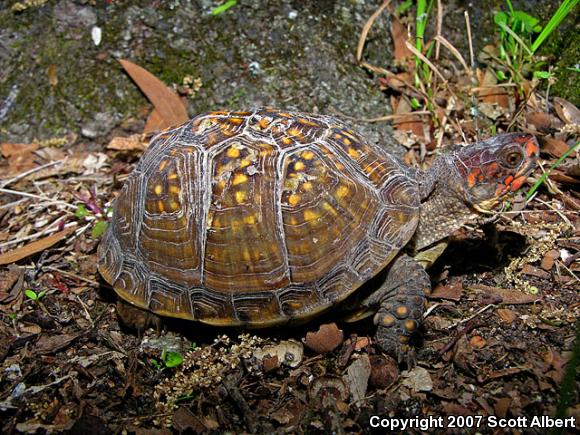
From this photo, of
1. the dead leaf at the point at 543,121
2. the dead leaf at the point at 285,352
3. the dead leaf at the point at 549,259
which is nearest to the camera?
the dead leaf at the point at 285,352

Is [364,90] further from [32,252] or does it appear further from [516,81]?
[32,252]

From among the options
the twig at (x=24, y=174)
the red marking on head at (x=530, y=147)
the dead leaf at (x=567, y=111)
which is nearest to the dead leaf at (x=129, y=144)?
the twig at (x=24, y=174)

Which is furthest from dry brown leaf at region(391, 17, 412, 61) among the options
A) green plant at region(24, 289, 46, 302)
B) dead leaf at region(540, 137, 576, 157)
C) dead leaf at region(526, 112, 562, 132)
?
green plant at region(24, 289, 46, 302)

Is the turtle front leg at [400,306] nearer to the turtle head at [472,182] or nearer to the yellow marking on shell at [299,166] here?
the turtle head at [472,182]

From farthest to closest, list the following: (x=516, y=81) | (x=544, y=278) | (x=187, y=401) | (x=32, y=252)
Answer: (x=516, y=81), (x=32, y=252), (x=544, y=278), (x=187, y=401)

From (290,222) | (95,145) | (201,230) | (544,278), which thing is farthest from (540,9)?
(95,145)

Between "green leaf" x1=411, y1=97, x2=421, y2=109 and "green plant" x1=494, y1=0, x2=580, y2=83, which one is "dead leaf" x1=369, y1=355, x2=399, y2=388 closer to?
"green leaf" x1=411, y1=97, x2=421, y2=109

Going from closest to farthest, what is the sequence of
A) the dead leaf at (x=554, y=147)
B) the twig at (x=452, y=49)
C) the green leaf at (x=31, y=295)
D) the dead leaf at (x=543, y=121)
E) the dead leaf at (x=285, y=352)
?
the dead leaf at (x=285, y=352) < the green leaf at (x=31, y=295) < the dead leaf at (x=554, y=147) < the dead leaf at (x=543, y=121) < the twig at (x=452, y=49)
